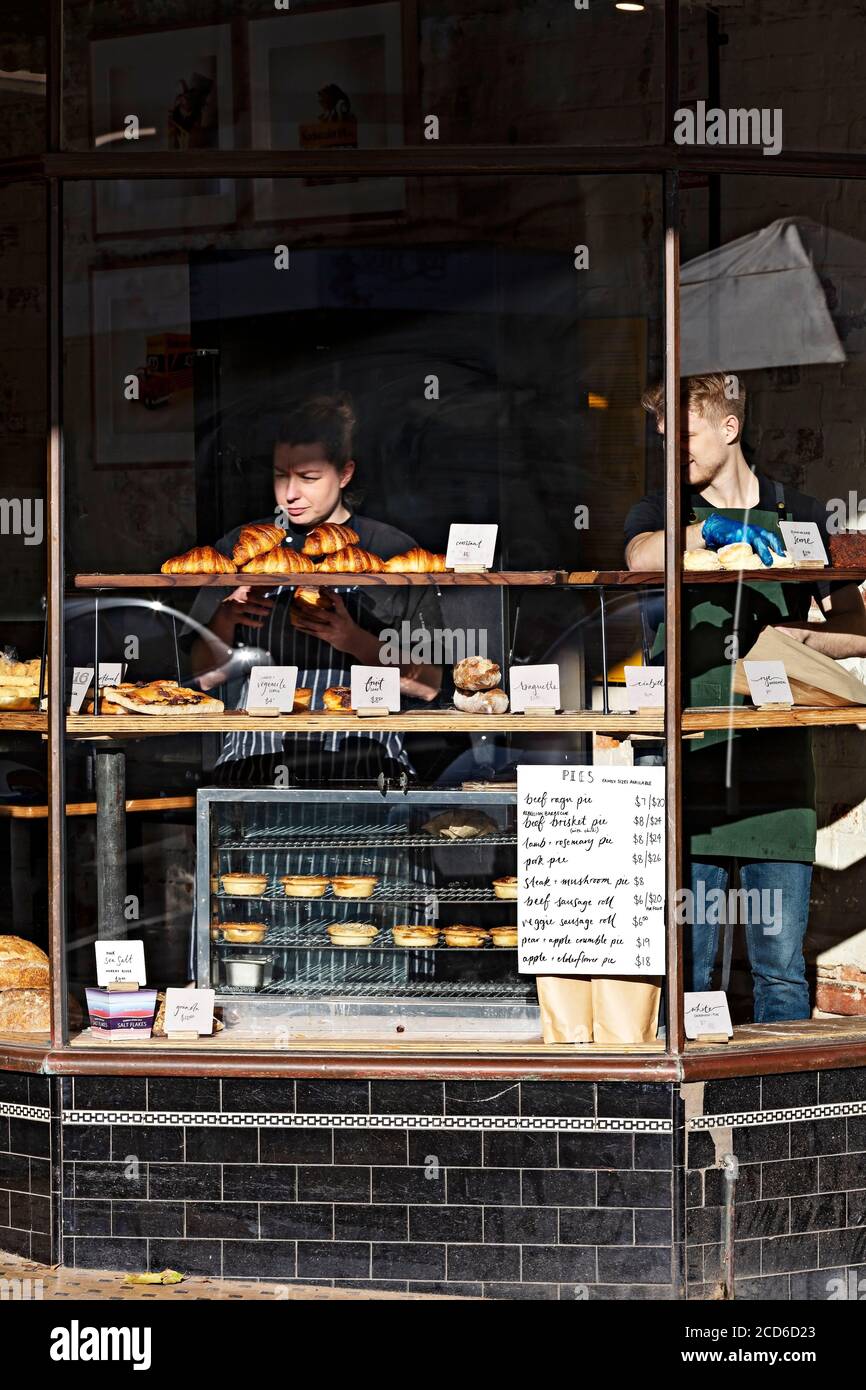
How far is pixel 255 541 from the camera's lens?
4746mm

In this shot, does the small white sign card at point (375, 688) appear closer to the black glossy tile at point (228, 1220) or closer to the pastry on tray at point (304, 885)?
the pastry on tray at point (304, 885)

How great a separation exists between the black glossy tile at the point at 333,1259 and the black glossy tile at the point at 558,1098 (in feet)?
1.95

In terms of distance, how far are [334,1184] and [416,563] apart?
1.79m

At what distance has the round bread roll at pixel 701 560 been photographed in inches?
172

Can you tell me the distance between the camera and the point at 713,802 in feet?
14.8

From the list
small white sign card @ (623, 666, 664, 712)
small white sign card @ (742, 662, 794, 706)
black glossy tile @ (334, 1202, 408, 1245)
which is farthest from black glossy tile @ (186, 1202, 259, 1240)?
small white sign card @ (742, 662, 794, 706)

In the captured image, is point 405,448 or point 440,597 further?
point 405,448

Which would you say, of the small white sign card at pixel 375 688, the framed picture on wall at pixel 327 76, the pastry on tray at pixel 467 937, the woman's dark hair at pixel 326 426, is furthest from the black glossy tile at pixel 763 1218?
Answer: the framed picture on wall at pixel 327 76

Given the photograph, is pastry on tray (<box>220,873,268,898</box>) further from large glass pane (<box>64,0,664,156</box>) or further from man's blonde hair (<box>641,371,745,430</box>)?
large glass pane (<box>64,0,664,156</box>)

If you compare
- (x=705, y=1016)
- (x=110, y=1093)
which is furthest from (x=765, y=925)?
(x=110, y=1093)

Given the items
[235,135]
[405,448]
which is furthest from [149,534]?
[235,135]

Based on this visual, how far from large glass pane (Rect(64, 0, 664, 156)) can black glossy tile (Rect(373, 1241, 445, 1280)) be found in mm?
3052
